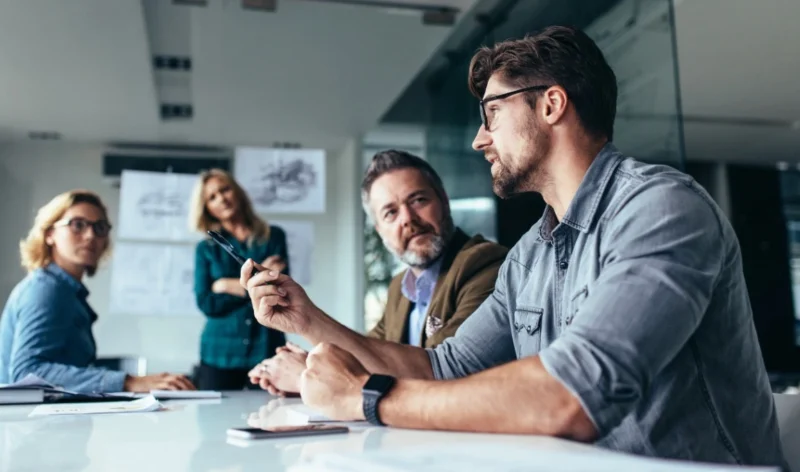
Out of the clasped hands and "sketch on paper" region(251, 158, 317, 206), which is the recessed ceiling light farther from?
the clasped hands

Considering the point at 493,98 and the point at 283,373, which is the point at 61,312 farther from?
the point at 493,98

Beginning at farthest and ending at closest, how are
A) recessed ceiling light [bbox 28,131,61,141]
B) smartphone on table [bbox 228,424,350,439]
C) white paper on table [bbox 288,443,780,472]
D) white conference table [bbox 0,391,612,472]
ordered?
recessed ceiling light [bbox 28,131,61,141], smartphone on table [bbox 228,424,350,439], white conference table [bbox 0,391,612,472], white paper on table [bbox 288,443,780,472]

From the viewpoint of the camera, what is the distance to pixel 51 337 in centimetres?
209

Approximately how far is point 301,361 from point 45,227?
132cm

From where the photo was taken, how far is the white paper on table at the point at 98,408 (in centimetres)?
130

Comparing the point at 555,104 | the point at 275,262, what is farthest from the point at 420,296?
the point at 275,262

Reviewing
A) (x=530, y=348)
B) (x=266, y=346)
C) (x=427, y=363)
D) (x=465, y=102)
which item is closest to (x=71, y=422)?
(x=427, y=363)

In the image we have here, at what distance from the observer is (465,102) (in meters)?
3.65

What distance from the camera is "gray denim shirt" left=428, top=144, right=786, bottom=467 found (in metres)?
0.84

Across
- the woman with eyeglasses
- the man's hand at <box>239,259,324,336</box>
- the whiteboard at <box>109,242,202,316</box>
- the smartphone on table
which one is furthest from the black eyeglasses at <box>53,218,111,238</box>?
the smartphone on table

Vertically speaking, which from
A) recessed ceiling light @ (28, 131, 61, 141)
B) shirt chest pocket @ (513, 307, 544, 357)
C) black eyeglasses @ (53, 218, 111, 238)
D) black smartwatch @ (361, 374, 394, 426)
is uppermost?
recessed ceiling light @ (28, 131, 61, 141)

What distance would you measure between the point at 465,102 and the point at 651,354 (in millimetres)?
2922

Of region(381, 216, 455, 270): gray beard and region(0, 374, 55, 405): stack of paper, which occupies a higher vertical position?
region(381, 216, 455, 270): gray beard

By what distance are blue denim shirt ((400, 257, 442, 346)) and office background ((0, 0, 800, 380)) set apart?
3.30 ft
